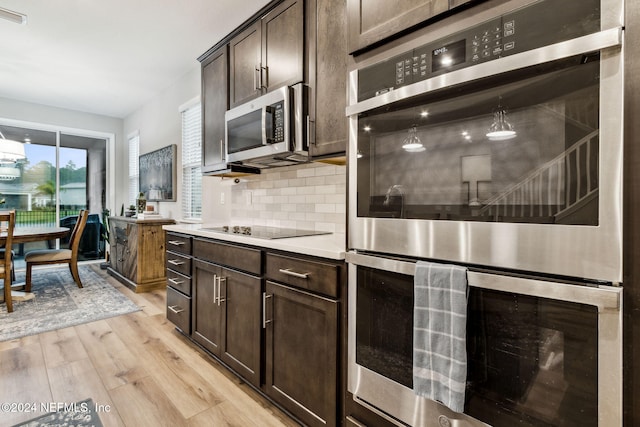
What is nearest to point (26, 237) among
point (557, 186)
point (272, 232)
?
point (272, 232)

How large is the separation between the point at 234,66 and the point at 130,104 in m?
3.63

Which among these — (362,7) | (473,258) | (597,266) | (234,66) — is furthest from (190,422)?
(234,66)

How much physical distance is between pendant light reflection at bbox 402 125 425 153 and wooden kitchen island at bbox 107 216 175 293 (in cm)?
381

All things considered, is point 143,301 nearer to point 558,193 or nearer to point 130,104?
point 130,104

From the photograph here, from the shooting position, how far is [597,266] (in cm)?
74

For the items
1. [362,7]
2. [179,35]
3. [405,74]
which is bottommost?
[405,74]

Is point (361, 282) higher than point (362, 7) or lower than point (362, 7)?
lower

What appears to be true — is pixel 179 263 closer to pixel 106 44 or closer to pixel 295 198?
pixel 295 198

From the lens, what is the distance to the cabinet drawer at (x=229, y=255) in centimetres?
175

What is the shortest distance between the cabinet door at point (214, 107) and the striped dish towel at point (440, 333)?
2019 millimetres

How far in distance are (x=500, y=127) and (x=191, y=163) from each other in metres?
3.76

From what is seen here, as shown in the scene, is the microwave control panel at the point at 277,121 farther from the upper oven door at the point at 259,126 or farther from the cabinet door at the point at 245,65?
the cabinet door at the point at 245,65

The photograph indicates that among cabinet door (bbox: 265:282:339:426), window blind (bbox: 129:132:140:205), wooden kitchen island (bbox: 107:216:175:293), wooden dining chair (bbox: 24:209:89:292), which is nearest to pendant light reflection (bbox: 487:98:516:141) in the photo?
cabinet door (bbox: 265:282:339:426)

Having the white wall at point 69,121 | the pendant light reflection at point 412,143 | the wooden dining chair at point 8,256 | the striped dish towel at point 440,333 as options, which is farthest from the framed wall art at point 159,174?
the striped dish towel at point 440,333
